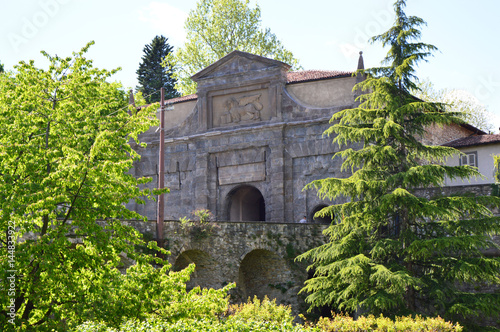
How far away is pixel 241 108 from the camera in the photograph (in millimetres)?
31344

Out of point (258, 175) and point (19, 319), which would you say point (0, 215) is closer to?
point (19, 319)

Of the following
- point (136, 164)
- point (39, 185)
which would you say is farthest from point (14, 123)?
point (136, 164)

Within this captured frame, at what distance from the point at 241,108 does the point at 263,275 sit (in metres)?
8.31

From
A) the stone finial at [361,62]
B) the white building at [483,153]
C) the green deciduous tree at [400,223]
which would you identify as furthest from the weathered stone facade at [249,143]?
the green deciduous tree at [400,223]

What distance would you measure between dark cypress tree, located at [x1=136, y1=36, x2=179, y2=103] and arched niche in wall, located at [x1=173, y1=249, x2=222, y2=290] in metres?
23.8

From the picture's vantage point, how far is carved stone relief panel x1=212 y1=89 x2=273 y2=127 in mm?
31031

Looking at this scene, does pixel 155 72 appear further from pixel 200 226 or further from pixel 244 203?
pixel 200 226

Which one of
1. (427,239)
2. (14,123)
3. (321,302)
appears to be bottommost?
(321,302)

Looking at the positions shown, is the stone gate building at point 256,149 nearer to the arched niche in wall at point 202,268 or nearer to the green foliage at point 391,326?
the arched niche in wall at point 202,268

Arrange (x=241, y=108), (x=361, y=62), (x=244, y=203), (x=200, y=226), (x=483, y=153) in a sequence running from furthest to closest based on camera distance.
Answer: (x=244, y=203) → (x=241, y=108) → (x=483, y=153) → (x=361, y=62) → (x=200, y=226)

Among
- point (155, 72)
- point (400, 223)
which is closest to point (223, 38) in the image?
point (155, 72)

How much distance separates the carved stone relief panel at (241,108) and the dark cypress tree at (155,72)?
16.3m

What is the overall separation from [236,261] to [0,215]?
1277 centimetres

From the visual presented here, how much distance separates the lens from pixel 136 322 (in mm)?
13406
